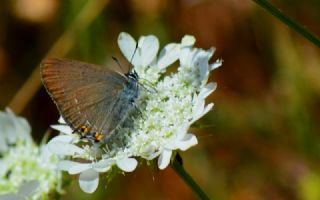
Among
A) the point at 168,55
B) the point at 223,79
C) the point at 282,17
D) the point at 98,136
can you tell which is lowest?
the point at 223,79

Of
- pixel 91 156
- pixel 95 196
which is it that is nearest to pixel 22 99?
pixel 95 196

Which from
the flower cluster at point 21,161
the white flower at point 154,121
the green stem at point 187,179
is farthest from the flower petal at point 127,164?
the flower cluster at point 21,161

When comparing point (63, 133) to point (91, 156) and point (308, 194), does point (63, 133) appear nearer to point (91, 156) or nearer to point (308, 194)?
point (91, 156)

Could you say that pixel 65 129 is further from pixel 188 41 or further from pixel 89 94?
pixel 188 41

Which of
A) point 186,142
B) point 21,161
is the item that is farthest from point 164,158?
point 21,161

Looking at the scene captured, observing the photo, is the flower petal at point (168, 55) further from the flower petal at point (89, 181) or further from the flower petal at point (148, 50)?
the flower petal at point (89, 181)

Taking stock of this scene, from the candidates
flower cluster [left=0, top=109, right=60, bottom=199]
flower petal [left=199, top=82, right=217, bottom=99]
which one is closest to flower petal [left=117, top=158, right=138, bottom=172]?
flower petal [left=199, top=82, right=217, bottom=99]

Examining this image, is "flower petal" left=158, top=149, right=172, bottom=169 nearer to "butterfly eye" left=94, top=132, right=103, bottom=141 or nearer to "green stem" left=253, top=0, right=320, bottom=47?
"butterfly eye" left=94, top=132, right=103, bottom=141
